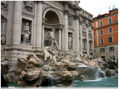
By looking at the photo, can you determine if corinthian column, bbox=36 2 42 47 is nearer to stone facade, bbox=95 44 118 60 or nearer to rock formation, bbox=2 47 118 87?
rock formation, bbox=2 47 118 87

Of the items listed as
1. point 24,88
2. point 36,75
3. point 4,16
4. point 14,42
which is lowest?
point 24,88

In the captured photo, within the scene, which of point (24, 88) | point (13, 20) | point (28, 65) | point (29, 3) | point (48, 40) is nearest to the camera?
point (24, 88)

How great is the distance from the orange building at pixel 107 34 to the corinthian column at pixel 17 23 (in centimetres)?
2074

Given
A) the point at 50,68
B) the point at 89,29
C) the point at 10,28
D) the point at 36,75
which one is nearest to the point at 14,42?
the point at 10,28

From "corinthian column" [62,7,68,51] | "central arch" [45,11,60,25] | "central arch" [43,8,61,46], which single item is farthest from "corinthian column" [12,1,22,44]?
"corinthian column" [62,7,68,51]

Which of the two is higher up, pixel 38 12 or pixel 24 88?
pixel 38 12

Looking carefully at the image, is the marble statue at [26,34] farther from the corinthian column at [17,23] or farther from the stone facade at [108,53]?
the stone facade at [108,53]

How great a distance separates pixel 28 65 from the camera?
11016mm

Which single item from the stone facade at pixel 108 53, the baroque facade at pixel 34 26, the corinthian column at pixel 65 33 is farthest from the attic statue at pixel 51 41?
the stone facade at pixel 108 53

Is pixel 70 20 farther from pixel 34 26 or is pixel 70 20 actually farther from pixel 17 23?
pixel 17 23

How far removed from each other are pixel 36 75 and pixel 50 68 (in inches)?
96.3

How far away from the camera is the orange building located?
29516mm

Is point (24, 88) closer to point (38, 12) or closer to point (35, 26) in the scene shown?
point (35, 26)

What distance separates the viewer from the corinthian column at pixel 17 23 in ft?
45.3
